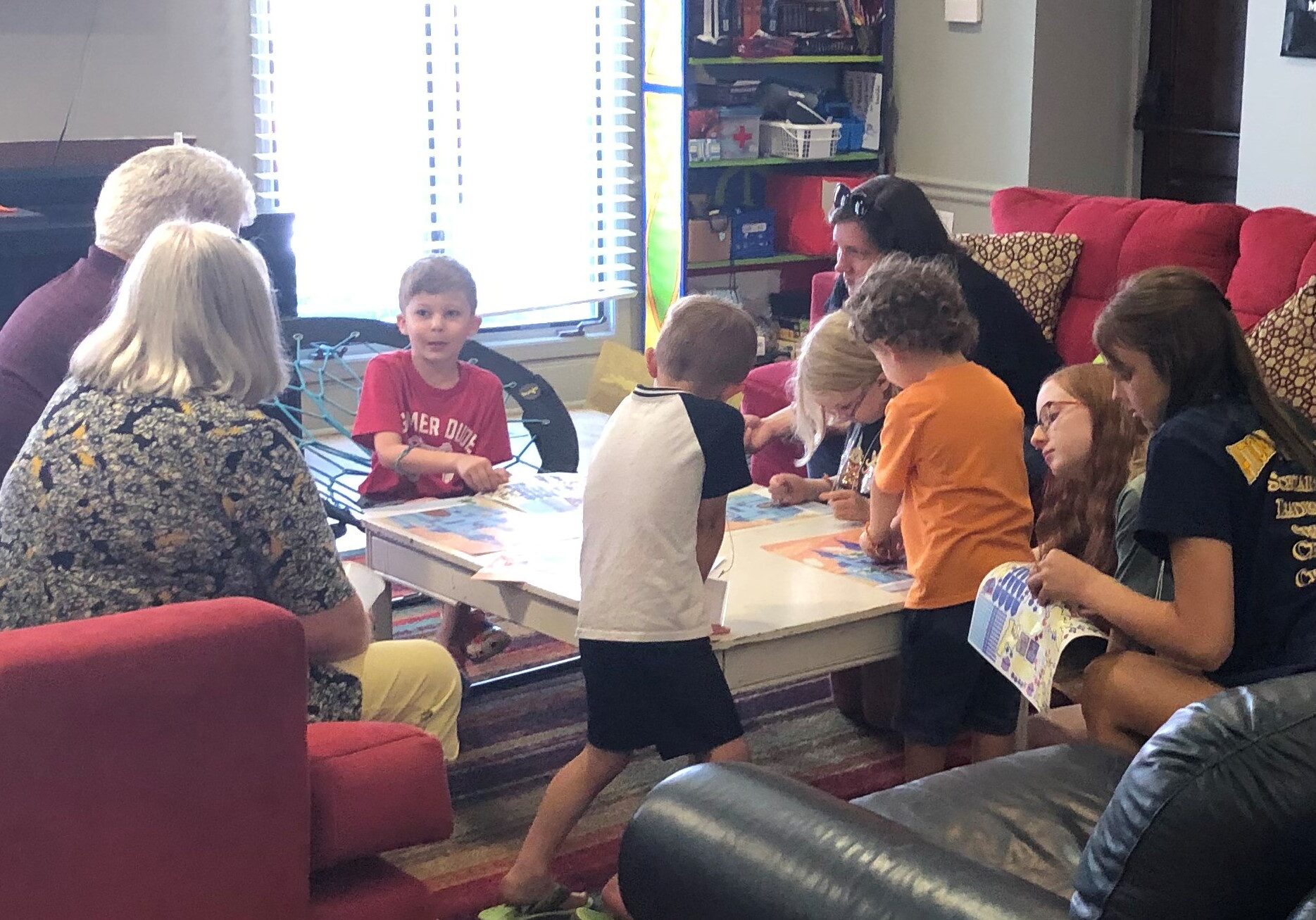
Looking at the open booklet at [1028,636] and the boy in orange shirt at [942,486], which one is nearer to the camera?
the open booklet at [1028,636]

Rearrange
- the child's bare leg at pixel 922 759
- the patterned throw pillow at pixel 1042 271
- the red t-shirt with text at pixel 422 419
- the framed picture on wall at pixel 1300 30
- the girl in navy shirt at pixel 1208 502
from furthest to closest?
the framed picture on wall at pixel 1300 30
the patterned throw pillow at pixel 1042 271
the red t-shirt with text at pixel 422 419
the child's bare leg at pixel 922 759
the girl in navy shirt at pixel 1208 502

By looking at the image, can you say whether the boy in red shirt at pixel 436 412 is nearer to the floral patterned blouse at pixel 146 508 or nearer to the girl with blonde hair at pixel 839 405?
the girl with blonde hair at pixel 839 405

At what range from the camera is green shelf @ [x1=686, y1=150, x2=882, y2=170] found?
6008mm

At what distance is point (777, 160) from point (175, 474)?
4.55 metres

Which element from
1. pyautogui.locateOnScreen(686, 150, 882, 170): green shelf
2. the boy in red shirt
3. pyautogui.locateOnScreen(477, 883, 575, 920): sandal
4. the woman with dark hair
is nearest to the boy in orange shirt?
pyautogui.locateOnScreen(477, 883, 575, 920): sandal

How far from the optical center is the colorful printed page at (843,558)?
8.54ft

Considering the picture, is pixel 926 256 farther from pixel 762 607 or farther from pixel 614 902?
pixel 614 902

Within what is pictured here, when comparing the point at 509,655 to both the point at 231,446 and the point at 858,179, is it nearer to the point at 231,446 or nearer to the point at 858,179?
the point at 231,446

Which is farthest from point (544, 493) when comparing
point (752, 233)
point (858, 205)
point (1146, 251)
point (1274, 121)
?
point (752, 233)

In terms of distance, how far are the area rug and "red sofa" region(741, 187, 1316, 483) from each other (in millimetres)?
719

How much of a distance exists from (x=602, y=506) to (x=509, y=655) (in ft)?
4.26

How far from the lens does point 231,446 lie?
1897mm

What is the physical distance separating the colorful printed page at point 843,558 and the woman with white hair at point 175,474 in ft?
2.97

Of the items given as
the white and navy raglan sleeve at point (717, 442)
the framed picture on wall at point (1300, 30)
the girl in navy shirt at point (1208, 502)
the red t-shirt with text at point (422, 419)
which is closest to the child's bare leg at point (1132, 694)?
the girl in navy shirt at point (1208, 502)
